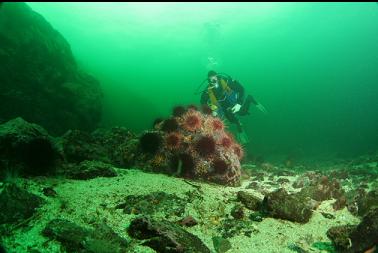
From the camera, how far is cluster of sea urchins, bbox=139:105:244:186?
7.58 metres

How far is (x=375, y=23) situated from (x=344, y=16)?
67.8ft

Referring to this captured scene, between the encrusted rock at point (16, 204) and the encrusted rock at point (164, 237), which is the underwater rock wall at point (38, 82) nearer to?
Answer: the encrusted rock at point (16, 204)

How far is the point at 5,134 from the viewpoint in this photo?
20.5 feet

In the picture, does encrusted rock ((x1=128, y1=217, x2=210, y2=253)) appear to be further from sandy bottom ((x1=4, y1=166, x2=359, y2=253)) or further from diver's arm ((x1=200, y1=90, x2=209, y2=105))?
diver's arm ((x1=200, y1=90, x2=209, y2=105))

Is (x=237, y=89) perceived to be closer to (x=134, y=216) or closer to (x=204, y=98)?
(x=204, y=98)

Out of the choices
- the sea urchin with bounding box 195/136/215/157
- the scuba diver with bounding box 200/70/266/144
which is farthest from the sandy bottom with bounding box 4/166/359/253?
the scuba diver with bounding box 200/70/266/144

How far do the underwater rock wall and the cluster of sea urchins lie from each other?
1057 cm

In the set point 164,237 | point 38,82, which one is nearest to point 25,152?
point 164,237

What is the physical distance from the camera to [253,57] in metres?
131

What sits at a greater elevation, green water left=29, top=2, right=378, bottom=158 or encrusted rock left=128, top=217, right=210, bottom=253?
green water left=29, top=2, right=378, bottom=158

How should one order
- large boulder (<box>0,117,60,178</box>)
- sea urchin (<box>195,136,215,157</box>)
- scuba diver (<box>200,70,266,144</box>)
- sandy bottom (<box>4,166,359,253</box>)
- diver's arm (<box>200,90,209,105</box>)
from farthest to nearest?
1. diver's arm (<box>200,90,209,105</box>)
2. scuba diver (<box>200,70,266,144</box>)
3. sea urchin (<box>195,136,215,157</box>)
4. large boulder (<box>0,117,60,178</box>)
5. sandy bottom (<box>4,166,359,253</box>)

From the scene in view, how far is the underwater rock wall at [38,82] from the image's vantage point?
16.1m

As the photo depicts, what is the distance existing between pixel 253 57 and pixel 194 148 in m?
130

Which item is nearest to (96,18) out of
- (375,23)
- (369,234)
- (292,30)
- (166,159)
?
(292,30)
